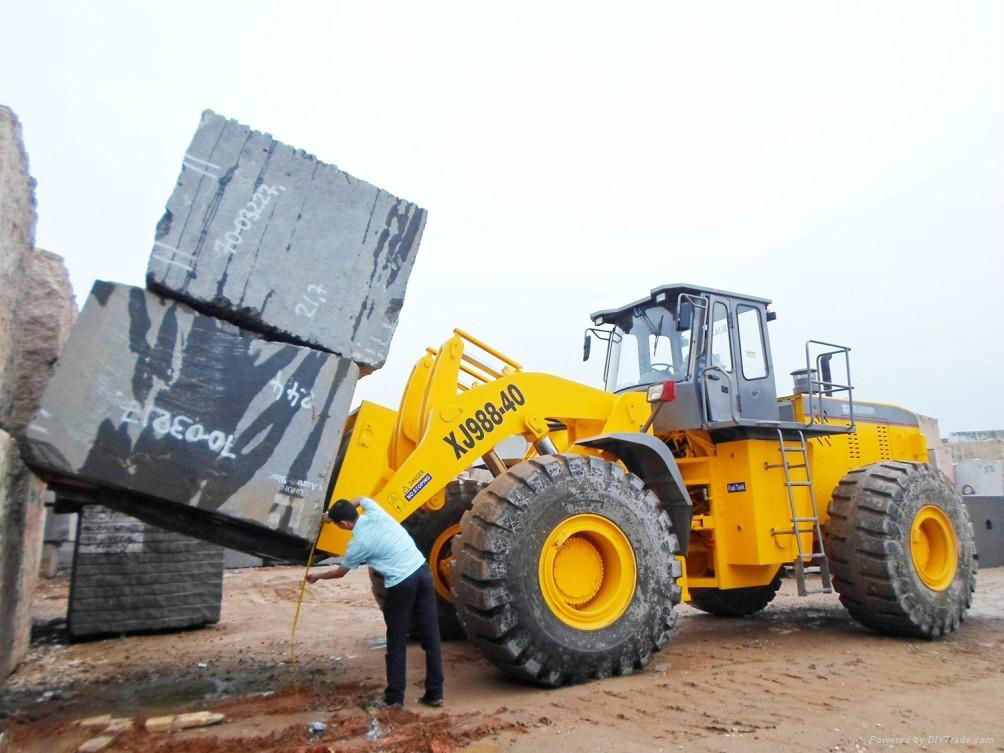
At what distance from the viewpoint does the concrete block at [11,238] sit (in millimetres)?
4547

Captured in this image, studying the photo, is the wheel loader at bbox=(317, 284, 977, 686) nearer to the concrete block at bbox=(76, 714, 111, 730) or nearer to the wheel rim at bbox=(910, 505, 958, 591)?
the wheel rim at bbox=(910, 505, 958, 591)

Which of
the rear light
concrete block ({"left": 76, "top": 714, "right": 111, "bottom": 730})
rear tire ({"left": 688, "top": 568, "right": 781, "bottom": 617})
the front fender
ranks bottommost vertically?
concrete block ({"left": 76, "top": 714, "right": 111, "bottom": 730})

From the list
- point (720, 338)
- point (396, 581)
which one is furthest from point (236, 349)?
point (720, 338)

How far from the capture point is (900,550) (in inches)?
257

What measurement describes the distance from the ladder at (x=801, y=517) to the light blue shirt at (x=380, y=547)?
354cm

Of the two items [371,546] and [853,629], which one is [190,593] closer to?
[371,546]

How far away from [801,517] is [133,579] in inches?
260

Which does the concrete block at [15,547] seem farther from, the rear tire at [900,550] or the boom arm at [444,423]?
the rear tire at [900,550]

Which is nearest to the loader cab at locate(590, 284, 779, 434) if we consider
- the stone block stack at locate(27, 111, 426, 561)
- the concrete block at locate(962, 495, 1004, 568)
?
the stone block stack at locate(27, 111, 426, 561)

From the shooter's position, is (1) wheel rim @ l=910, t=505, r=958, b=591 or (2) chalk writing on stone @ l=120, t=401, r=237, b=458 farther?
(1) wheel rim @ l=910, t=505, r=958, b=591

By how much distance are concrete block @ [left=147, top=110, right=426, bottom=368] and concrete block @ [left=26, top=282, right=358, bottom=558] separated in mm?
162

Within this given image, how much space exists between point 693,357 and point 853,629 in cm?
326

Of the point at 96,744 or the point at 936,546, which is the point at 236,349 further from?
the point at 936,546

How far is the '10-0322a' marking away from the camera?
17.1ft
